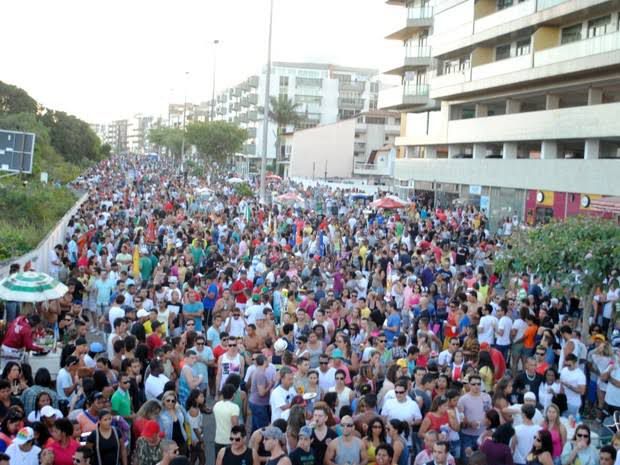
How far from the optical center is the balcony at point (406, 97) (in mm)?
45812

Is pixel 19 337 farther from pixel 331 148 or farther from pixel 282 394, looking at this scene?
pixel 331 148

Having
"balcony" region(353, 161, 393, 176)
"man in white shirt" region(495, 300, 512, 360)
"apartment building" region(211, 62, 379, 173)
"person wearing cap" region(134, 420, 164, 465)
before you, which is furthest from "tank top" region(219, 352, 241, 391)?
"apartment building" region(211, 62, 379, 173)

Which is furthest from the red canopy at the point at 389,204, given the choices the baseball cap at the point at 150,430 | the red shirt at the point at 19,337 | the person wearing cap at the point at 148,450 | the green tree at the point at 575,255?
the person wearing cap at the point at 148,450

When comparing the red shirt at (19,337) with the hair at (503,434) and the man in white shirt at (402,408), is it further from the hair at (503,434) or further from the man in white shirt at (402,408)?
the hair at (503,434)

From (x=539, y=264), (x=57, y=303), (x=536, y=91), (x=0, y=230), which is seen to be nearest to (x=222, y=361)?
(x=57, y=303)

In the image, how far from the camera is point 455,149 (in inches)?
1681

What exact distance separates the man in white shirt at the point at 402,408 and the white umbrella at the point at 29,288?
5.52 meters

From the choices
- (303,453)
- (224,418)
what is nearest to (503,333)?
(224,418)

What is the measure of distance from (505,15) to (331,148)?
3803 cm

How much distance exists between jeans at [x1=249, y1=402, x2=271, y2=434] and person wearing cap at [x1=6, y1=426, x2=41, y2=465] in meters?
2.95

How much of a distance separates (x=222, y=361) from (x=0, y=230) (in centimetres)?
1350

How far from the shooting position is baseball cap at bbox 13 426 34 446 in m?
6.34

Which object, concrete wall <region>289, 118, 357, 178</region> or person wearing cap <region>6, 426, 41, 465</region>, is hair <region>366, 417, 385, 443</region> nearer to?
person wearing cap <region>6, 426, 41, 465</region>

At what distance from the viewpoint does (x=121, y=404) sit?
777 cm
